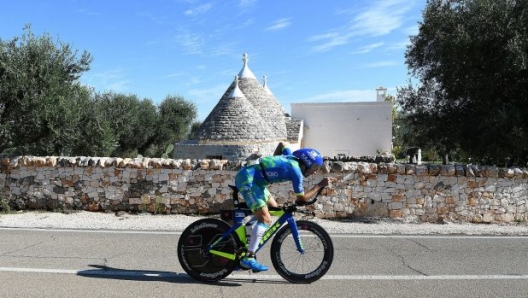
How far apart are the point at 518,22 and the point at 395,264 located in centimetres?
819

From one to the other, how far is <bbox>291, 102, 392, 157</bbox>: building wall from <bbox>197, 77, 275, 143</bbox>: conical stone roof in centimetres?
962

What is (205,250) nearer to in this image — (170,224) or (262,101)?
(170,224)

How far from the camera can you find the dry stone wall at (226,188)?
10203mm

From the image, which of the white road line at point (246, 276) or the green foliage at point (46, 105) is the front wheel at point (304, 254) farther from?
the green foliage at point (46, 105)

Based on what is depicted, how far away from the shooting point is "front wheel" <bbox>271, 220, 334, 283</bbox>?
16.9ft

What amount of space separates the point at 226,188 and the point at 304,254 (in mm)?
5485

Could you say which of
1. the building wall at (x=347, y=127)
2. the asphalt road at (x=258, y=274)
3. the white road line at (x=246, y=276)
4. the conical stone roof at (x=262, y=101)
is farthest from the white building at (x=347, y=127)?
the white road line at (x=246, y=276)

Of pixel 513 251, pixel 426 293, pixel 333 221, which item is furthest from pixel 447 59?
pixel 426 293

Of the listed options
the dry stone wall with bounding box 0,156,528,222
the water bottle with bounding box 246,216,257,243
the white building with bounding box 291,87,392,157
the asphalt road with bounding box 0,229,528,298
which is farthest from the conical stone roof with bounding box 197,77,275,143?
the water bottle with bounding box 246,216,257,243

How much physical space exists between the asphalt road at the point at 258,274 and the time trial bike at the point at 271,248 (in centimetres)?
16

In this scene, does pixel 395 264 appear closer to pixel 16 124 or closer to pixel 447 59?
pixel 447 59

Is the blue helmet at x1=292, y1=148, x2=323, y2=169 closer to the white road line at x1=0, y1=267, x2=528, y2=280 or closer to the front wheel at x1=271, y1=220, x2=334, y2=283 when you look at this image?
the front wheel at x1=271, y1=220, x2=334, y2=283

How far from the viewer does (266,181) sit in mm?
5074

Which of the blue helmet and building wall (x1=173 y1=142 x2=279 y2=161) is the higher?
building wall (x1=173 y1=142 x2=279 y2=161)
